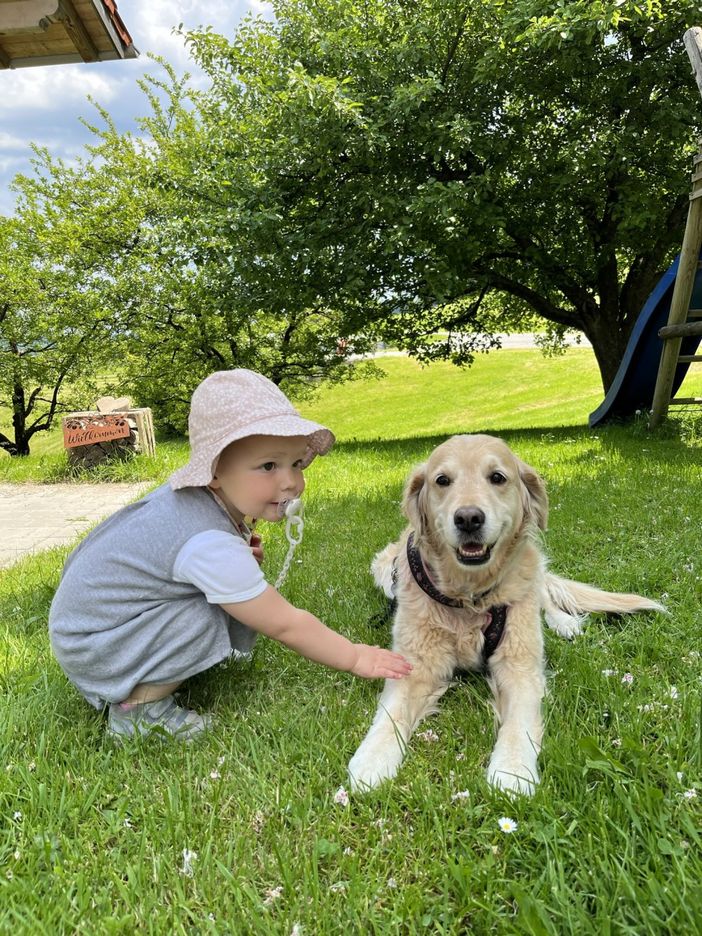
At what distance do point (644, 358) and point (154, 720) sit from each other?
30.9 feet

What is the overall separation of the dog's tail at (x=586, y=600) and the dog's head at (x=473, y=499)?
1.50 ft

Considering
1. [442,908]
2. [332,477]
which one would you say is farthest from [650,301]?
[442,908]

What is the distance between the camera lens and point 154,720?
2.35 meters

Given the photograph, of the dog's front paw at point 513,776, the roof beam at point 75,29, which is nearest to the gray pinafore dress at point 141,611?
the dog's front paw at point 513,776

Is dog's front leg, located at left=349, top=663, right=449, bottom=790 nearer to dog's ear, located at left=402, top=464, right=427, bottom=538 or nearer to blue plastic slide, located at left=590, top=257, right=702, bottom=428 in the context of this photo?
dog's ear, located at left=402, top=464, right=427, bottom=538

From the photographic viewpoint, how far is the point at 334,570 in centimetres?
416

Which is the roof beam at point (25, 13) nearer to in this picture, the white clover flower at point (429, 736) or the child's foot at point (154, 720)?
the child's foot at point (154, 720)

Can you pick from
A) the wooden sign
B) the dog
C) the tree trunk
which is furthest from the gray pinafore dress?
the tree trunk

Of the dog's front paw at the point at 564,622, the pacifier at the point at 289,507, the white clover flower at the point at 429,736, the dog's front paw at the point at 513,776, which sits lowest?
the dog's front paw at the point at 564,622

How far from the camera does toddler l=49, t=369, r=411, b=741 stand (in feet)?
7.12

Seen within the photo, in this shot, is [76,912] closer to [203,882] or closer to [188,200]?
[203,882]

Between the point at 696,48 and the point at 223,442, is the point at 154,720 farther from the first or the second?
the point at 696,48

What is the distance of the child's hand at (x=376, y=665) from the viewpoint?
225cm

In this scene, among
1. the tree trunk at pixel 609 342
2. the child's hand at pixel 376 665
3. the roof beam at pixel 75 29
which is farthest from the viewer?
the tree trunk at pixel 609 342
